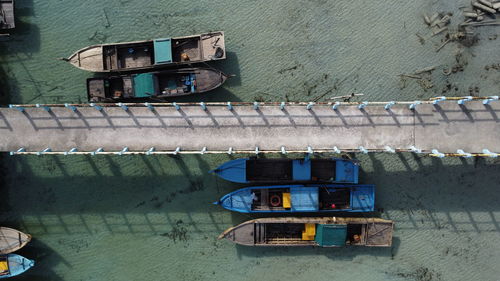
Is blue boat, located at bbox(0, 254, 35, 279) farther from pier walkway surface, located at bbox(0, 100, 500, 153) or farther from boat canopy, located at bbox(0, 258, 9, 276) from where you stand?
pier walkway surface, located at bbox(0, 100, 500, 153)

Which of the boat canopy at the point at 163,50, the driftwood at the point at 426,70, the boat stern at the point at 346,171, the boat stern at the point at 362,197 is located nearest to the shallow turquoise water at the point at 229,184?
the driftwood at the point at 426,70

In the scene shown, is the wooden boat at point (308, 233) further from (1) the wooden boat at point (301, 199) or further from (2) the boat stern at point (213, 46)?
(2) the boat stern at point (213, 46)

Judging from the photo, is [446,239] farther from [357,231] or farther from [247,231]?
[247,231]

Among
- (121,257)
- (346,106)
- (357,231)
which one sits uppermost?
(346,106)

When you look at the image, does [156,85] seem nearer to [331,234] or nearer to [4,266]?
[331,234]

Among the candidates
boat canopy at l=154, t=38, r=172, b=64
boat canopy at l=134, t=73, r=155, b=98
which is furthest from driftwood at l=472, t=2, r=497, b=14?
boat canopy at l=134, t=73, r=155, b=98

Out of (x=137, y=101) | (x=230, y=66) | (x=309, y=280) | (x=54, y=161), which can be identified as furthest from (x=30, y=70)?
(x=309, y=280)

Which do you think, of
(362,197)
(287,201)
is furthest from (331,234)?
(287,201)
